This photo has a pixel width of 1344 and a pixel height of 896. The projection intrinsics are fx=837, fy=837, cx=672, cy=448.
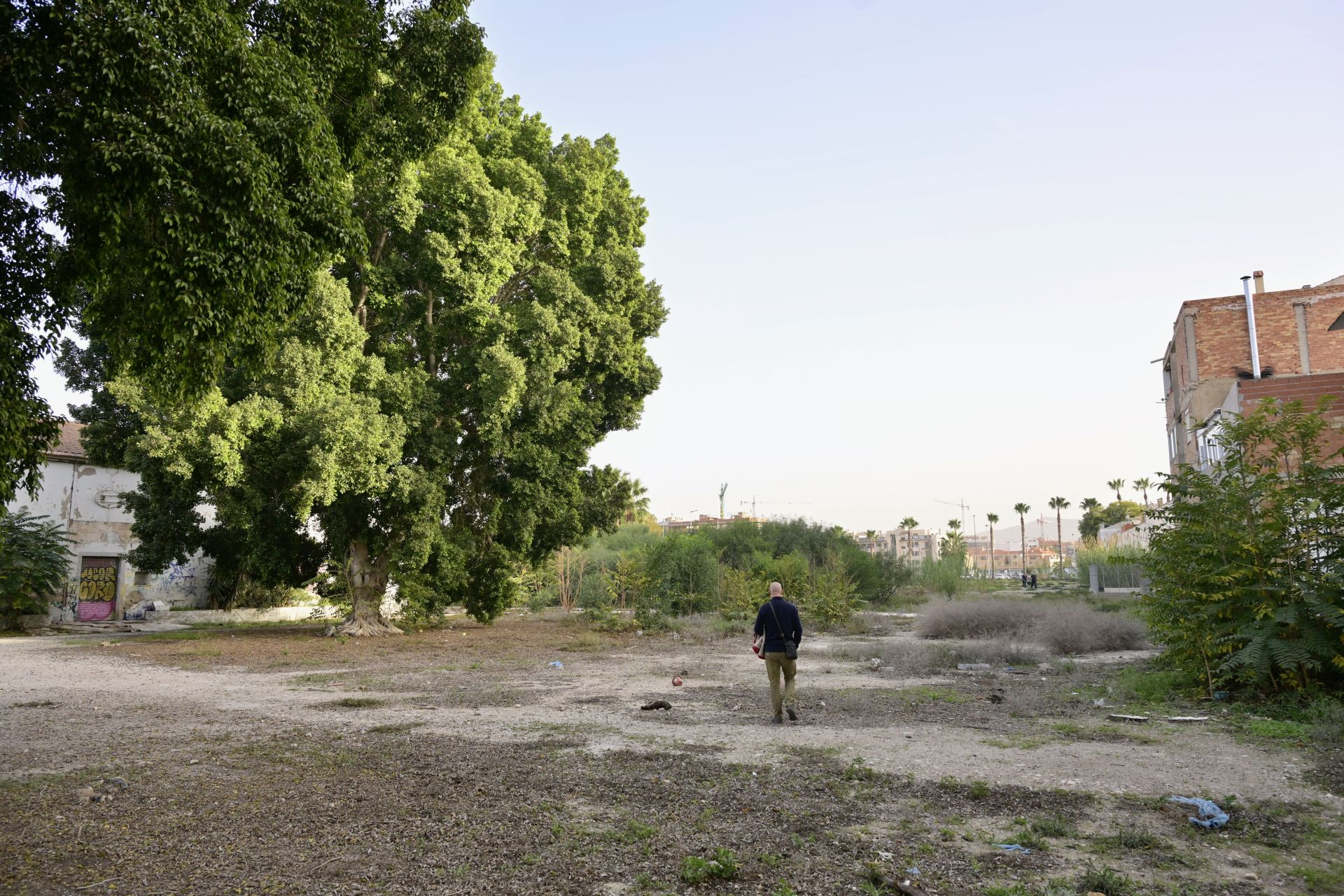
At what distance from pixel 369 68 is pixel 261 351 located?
3.76 metres

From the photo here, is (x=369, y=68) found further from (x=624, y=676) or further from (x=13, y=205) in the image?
(x=624, y=676)

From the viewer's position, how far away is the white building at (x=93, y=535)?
27.7 meters

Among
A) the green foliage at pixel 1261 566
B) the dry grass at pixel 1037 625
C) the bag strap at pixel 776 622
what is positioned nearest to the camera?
the green foliage at pixel 1261 566

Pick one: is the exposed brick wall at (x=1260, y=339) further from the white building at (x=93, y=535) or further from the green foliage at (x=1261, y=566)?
the white building at (x=93, y=535)

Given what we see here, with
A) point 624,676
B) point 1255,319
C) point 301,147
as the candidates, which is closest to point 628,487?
point 624,676

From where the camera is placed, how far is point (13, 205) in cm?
685

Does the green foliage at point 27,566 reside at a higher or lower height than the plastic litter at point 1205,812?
higher

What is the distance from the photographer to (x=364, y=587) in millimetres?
22734

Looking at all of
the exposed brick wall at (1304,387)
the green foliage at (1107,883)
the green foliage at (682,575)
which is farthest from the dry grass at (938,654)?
the green foliage at (1107,883)

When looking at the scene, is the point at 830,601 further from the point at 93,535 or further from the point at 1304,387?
the point at 93,535

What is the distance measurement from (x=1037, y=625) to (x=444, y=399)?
1582cm

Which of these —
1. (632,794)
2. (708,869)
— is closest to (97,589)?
(632,794)

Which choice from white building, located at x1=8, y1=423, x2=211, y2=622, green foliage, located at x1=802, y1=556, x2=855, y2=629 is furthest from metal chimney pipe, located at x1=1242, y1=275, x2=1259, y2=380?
white building, located at x1=8, y1=423, x2=211, y2=622

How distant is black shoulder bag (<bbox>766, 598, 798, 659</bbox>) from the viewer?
424 inches
